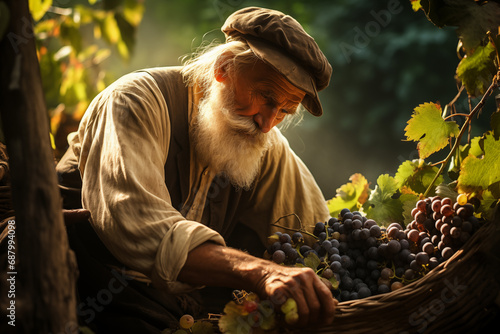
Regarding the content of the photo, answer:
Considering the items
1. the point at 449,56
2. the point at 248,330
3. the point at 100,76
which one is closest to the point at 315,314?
the point at 248,330

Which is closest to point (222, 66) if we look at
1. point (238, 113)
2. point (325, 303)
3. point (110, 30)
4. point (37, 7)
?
point (238, 113)

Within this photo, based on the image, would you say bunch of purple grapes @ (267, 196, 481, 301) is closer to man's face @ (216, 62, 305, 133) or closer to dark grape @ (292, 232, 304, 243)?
dark grape @ (292, 232, 304, 243)

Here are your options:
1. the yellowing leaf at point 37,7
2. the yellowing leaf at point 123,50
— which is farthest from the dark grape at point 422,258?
the yellowing leaf at point 37,7

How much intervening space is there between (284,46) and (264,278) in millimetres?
735

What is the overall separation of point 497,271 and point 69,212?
930 millimetres

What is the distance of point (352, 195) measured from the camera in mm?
1707

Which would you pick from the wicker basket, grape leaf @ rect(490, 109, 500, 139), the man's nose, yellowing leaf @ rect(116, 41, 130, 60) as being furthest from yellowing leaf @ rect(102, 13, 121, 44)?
grape leaf @ rect(490, 109, 500, 139)

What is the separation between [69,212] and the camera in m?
1.06

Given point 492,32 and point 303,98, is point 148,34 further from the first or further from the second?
point 492,32

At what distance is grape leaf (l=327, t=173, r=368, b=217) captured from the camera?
167 cm

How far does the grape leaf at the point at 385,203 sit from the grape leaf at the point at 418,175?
42mm

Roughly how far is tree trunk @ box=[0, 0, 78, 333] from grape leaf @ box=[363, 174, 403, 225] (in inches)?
40.1

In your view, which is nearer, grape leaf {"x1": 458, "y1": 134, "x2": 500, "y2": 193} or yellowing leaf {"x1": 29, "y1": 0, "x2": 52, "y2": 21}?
grape leaf {"x1": 458, "y1": 134, "x2": 500, "y2": 193}

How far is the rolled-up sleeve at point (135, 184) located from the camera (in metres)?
0.98
